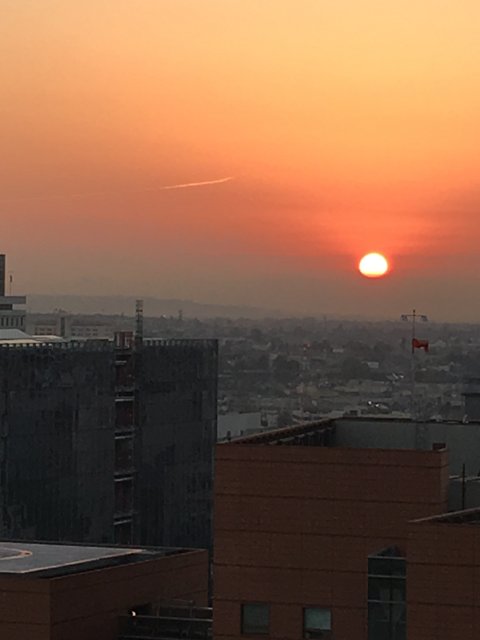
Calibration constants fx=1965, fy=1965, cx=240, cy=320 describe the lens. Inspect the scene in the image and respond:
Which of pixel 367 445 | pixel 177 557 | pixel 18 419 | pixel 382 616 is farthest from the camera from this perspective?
pixel 18 419

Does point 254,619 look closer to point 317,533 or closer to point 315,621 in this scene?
point 315,621

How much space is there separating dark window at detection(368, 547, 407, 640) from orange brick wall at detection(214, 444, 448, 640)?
362 millimetres

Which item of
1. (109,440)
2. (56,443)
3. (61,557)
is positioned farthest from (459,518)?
(109,440)

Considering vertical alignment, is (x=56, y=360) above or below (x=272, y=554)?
above

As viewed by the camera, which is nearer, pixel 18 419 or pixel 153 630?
pixel 153 630

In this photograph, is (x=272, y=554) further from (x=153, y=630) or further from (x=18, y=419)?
(x=18, y=419)

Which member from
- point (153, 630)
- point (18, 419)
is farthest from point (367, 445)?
point (18, 419)

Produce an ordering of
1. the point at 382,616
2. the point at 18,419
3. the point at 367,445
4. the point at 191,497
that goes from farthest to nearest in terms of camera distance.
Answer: the point at 191,497 → the point at 18,419 → the point at 367,445 → the point at 382,616

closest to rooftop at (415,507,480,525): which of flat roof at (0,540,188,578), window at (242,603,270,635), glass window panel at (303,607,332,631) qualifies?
glass window panel at (303,607,332,631)

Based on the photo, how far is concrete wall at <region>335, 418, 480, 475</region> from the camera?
152 ft

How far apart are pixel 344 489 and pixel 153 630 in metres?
12.2

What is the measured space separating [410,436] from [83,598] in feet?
28.5

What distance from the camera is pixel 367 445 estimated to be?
155 ft

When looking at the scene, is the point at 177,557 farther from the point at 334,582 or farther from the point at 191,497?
the point at 191,497
